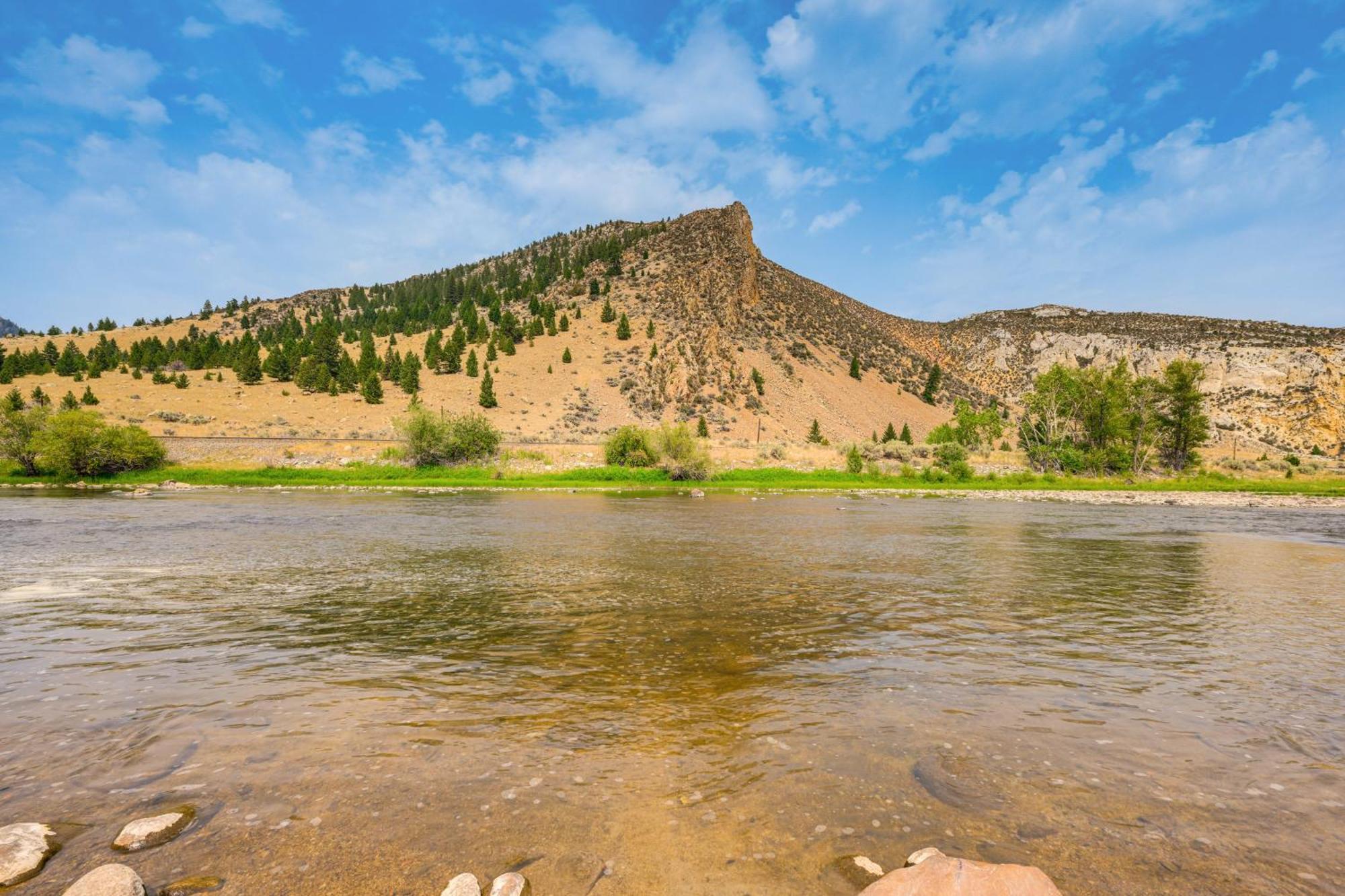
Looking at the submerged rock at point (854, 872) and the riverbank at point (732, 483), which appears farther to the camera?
the riverbank at point (732, 483)

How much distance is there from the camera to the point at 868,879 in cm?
392

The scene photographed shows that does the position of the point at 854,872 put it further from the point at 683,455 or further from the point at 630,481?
the point at 683,455

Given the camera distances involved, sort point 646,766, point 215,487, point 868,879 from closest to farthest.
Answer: point 868,879 → point 646,766 → point 215,487

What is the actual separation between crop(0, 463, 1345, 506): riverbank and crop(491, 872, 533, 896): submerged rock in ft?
150

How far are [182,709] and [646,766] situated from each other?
17.0 ft

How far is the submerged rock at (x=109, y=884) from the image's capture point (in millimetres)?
3461

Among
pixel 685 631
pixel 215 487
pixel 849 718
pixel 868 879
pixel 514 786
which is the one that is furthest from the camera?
pixel 215 487

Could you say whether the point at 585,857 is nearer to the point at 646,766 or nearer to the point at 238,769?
the point at 646,766

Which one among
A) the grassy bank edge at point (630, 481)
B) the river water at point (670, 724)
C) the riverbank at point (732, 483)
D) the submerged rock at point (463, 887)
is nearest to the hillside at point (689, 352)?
the grassy bank edge at point (630, 481)

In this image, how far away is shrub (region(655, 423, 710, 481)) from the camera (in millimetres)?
55812

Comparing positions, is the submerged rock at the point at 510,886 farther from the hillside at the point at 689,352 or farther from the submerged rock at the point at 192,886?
the hillside at the point at 689,352

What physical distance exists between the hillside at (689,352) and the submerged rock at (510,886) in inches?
2739

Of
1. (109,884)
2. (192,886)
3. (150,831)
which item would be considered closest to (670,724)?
(192,886)

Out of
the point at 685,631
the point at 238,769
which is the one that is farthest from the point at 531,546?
→ the point at 238,769
